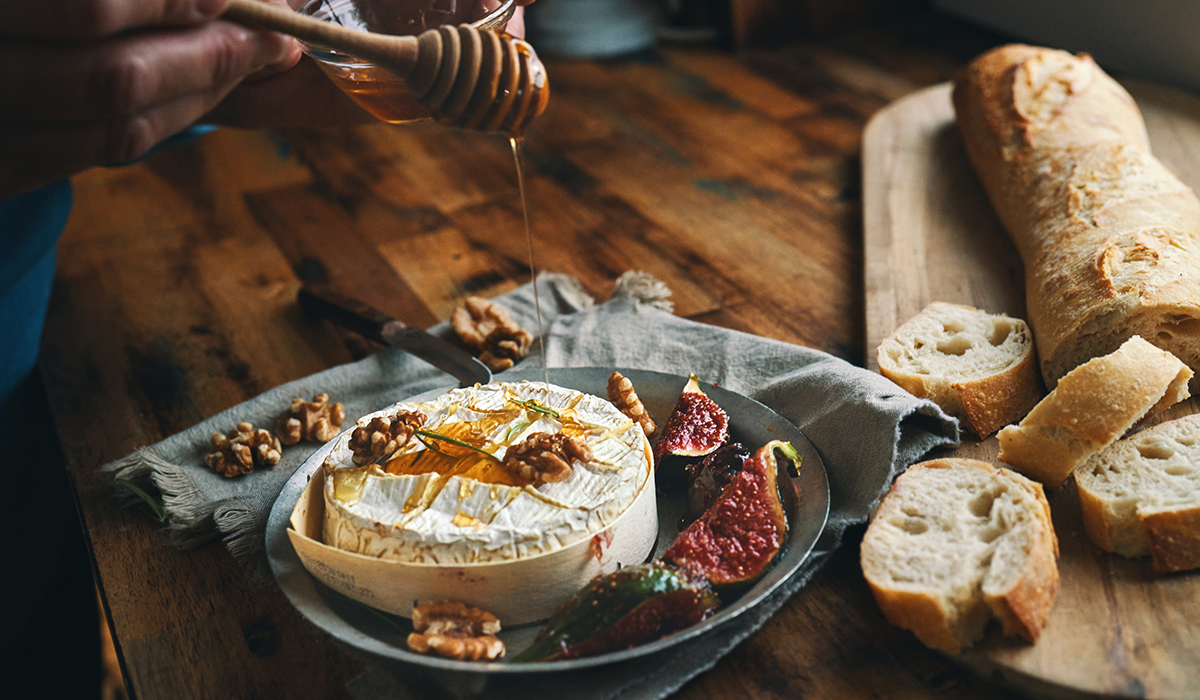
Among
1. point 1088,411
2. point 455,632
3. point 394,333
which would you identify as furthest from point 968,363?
point 394,333

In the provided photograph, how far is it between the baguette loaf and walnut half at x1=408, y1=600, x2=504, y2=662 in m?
1.45

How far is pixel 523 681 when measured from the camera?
1.46 meters

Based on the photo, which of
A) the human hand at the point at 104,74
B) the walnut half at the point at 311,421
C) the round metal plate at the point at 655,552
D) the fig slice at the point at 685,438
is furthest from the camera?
the walnut half at the point at 311,421

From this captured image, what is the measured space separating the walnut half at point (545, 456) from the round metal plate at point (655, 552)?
0.86ft

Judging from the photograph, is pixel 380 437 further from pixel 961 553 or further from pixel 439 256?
pixel 439 256

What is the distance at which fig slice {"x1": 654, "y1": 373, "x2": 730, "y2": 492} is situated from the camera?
183cm

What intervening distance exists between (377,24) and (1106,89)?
2.44m

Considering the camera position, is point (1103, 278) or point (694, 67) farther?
point (694, 67)

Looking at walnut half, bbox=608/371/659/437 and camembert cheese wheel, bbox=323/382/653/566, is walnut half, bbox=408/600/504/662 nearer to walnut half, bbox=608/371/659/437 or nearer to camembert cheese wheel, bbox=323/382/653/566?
camembert cheese wheel, bbox=323/382/653/566

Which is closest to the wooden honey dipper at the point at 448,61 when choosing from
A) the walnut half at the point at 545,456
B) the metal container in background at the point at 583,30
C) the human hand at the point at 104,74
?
the human hand at the point at 104,74

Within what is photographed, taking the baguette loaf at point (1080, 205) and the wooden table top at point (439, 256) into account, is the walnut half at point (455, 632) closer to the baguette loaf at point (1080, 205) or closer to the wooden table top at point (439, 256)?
the wooden table top at point (439, 256)

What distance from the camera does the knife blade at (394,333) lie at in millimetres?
2219

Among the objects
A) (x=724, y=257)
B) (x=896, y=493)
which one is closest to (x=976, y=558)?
(x=896, y=493)

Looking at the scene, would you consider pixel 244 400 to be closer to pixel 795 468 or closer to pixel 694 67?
pixel 795 468
